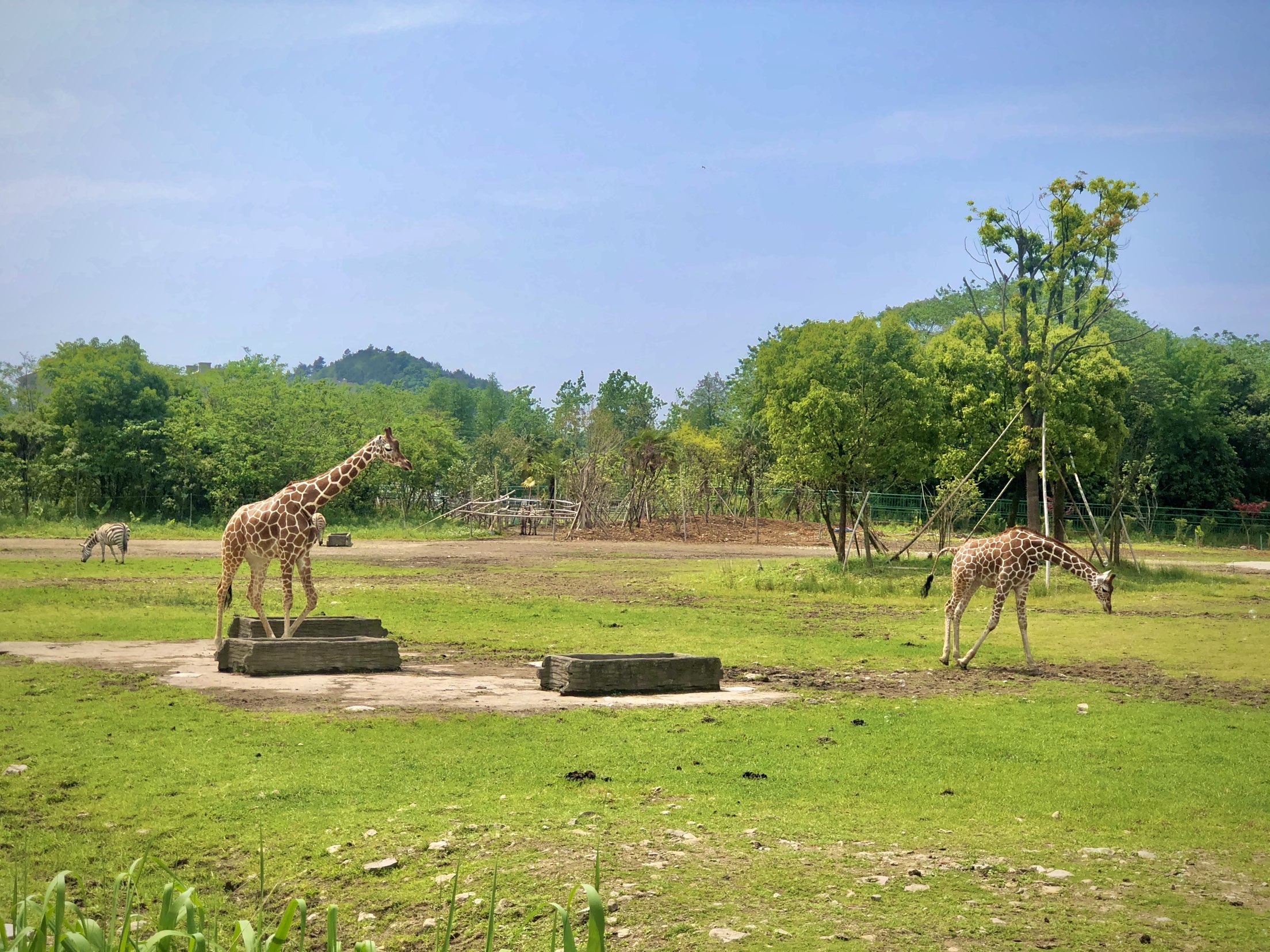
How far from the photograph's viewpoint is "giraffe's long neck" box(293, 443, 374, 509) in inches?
612

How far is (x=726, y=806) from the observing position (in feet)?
27.4

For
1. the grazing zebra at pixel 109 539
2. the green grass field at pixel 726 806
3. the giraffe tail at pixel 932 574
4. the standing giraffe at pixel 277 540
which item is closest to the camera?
the green grass field at pixel 726 806

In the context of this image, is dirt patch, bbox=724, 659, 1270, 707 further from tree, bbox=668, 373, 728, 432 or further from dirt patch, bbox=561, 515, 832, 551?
tree, bbox=668, 373, 728, 432

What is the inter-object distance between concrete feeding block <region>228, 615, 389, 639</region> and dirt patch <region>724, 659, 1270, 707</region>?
5091mm

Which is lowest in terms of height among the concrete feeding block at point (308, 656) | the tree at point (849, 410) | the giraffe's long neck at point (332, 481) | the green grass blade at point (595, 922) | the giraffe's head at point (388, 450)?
the concrete feeding block at point (308, 656)

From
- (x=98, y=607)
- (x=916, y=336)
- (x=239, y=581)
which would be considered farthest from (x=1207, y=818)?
(x=916, y=336)

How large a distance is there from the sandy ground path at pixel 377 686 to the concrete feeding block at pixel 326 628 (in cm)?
57

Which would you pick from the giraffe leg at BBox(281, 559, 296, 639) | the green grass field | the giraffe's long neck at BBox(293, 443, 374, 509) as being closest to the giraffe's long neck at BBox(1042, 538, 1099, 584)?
the green grass field

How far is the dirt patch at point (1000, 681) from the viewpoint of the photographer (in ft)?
45.3

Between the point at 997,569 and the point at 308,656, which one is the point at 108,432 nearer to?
the point at 308,656

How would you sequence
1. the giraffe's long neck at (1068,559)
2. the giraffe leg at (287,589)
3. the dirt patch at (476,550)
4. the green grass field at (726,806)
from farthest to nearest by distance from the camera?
the dirt patch at (476,550) < the giraffe's long neck at (1068,559) < the giraffe leg at (287,589) < the green grass field at (726,806)

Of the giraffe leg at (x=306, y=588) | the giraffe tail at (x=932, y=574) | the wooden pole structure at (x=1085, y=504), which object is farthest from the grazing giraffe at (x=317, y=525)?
the wooden pole structure at (x=1085, y=504)

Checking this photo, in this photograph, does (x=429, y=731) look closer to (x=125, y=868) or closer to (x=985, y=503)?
(x=125, y=868)

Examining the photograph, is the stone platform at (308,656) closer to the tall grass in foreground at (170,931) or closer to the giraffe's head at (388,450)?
the giraffe's head at (388,450)
